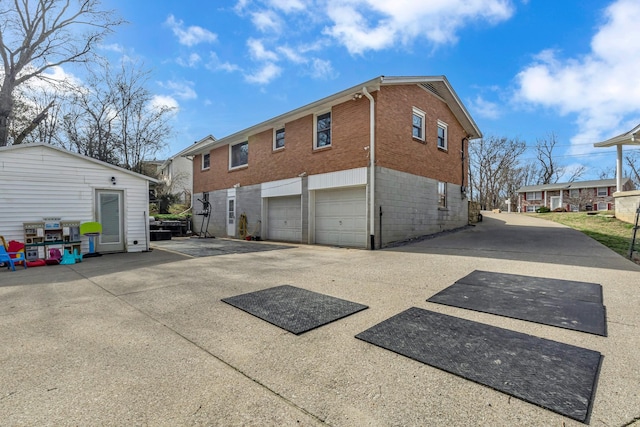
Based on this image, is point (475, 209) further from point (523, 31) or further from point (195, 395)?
point (195, 395)

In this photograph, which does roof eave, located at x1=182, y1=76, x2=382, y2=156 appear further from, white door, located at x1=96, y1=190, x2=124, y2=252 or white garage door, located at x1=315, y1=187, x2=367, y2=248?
white door, located at x1=96, y1=190, x2=124, y2=252

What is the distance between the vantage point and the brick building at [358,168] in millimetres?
10008

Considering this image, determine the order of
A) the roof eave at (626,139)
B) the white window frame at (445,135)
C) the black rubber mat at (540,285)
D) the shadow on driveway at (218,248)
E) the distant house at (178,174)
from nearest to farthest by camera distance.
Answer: the black rubber mat at (540,285)
the shadow on driveway at (218,248)
the roof eave at (626,139)
the white window frame at (445,135)
the distant house at (178,174)

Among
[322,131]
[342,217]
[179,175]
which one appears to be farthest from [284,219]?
[179,175]

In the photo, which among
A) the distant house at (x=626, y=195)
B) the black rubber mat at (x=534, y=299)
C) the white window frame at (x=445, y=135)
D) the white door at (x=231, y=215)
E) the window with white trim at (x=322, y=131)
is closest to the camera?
the black rubber mat at (x=534, y=299)

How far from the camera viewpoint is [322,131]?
1159 cm

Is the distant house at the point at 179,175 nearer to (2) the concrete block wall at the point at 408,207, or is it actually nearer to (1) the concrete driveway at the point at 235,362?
(2) the concrete block wall at the point at 408,207

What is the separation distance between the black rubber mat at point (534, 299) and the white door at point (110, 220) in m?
10.00

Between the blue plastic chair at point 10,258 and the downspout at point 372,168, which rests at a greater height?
the downspout at point 372,168

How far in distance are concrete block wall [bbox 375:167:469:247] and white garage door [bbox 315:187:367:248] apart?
662 mm

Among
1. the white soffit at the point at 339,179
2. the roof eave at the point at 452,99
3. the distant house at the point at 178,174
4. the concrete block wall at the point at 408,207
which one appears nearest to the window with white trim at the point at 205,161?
the white soffit at the point at 339,179

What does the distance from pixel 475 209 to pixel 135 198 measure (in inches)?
675

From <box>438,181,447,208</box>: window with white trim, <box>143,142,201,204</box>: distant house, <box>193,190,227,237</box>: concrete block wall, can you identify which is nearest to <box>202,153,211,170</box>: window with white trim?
<box>193,190,227,237</box>: concrete block wall

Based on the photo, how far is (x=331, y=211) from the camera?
36.9 ft
